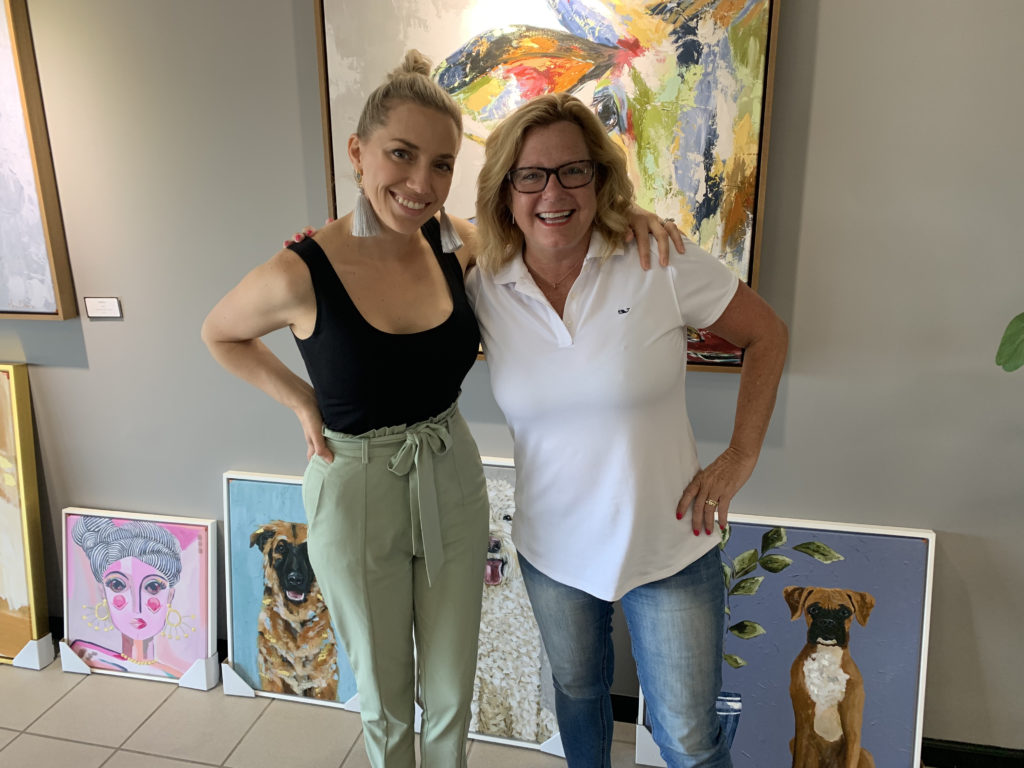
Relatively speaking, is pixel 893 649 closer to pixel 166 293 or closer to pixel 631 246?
pixel 631 246

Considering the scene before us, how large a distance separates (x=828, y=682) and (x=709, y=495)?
104cm

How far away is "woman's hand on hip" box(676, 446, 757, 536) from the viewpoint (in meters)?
1.28

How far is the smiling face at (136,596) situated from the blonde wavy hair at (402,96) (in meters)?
1.92

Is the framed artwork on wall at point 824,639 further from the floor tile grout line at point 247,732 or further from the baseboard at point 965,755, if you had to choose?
the floor tile grout line at point 247,732

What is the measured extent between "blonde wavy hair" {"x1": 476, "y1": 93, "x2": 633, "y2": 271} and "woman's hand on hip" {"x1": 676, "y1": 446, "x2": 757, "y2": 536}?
0.48 meters

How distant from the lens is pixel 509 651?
2123mm

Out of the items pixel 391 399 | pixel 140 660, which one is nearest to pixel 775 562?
pixel 391 399

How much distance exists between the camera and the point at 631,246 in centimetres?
125

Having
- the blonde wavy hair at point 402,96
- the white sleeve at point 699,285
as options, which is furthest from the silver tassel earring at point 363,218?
the white sleeve at point 699,285

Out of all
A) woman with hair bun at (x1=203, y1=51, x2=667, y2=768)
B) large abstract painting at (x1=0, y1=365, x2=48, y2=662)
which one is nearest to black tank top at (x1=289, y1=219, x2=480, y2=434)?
woman with hair bun at (x1=203, y1=51, x2=667, y2=768)

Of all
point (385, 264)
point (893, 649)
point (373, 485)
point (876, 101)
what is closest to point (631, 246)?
point (385, 264)

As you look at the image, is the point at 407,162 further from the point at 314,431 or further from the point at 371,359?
the point at 314,431

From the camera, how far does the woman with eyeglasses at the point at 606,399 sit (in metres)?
1.19

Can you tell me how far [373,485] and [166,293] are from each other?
1.35m
